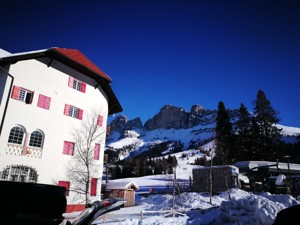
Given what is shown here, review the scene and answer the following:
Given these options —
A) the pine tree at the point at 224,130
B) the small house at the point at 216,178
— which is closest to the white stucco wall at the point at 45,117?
the small house at the point at 216,178

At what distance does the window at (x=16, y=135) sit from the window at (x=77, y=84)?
23.7ft

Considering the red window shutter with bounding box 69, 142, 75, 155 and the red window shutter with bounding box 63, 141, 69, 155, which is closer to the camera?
the red window shutter with bounding box 63, 141, 69, 155

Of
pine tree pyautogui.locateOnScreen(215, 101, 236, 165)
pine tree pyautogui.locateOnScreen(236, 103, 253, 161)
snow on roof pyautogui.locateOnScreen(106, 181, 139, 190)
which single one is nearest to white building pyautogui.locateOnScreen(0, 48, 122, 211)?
snow on roof pyautogui.locateOnScreen(106, 181, 139, 190)

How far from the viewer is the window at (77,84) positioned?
24.6 m

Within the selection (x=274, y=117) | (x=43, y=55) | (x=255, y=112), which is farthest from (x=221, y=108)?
(x=43, y=55)

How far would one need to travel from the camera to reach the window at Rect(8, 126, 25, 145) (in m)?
18.6

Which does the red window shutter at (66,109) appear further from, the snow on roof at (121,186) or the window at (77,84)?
the snow on roof at (121,186)

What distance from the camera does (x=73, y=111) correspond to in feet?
79.2

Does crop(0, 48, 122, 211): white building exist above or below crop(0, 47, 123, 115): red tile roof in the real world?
below

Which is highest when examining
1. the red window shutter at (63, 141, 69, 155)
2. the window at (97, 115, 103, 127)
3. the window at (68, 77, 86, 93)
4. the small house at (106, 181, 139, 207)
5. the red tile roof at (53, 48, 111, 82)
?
the red tile roof at (53, 48, 111, 82)

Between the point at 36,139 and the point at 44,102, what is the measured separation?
360cm

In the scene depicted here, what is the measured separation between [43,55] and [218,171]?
27.4 metres

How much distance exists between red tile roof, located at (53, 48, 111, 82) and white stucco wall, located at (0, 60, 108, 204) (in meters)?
1.89

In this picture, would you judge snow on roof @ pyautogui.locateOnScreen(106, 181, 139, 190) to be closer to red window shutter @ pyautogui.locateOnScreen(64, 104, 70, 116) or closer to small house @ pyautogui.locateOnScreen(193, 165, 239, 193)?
small house @ pyautogui.locateOnScreen(193, 165, 239, 193)
